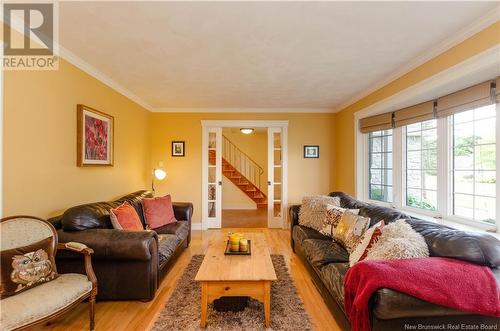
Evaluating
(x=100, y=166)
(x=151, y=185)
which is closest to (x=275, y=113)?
(x=151, y=185)

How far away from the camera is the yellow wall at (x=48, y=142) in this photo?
2.05 metres

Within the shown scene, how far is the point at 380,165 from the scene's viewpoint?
13.1ft

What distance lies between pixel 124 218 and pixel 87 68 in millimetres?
1856

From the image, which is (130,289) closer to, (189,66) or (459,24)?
(189,66)

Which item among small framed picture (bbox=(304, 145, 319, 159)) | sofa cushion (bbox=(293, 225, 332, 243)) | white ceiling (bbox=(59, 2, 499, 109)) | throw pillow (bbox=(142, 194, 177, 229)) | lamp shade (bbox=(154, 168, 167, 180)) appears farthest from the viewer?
small framed picture (bbox=(304, 145, 319, 159))

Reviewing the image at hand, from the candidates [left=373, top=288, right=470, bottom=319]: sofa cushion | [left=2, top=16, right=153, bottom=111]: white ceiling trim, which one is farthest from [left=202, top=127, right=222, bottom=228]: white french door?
[left=373, top=288, right=470, bottom=319]: sofa cushion

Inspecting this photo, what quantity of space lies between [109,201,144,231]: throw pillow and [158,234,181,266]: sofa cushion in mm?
340

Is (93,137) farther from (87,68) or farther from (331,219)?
(331,219)

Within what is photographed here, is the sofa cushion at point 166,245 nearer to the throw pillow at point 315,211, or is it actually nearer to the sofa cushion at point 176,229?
the sofa cushion at point 176,229

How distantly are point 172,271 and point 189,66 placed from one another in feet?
8.33

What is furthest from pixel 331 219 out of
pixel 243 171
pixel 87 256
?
pixel 243 171

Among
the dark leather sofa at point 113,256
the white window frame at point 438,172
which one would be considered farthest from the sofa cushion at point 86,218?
the white window frame at point 438,172

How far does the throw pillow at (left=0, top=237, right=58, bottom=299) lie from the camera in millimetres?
1668

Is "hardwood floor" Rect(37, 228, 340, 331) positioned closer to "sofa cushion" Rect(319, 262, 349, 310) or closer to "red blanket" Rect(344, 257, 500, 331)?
"sofa cushion" Rect(319, 262, 349, 310)
